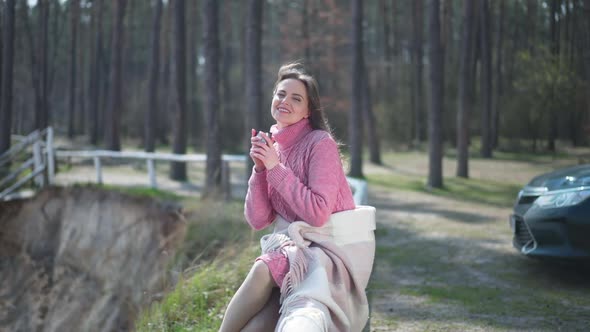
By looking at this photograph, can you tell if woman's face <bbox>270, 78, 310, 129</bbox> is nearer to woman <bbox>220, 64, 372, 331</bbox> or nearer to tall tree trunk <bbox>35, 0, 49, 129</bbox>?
woman <bbox>220, 64, 372, 331</bbox>

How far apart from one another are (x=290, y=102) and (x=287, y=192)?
1.73 ft

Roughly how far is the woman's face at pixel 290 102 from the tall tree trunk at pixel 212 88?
9750 millimetres

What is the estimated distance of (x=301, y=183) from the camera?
2857 mm

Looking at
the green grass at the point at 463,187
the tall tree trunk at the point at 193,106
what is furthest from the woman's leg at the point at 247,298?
the tall tree trunk at the point at 193,106

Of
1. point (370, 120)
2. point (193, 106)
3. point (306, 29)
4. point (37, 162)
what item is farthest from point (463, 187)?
point (193, 106)

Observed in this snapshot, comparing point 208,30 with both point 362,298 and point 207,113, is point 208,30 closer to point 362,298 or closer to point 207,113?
point 207,113

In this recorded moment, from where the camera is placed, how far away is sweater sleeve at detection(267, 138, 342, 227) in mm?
2791

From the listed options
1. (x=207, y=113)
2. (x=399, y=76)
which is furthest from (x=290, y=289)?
(x=399, y=76)

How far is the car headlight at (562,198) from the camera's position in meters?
5.10

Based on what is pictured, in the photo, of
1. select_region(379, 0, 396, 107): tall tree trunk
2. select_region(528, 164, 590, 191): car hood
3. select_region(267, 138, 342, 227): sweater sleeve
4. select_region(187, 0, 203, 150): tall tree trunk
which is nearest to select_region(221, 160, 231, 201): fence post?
select_region(528, 164, 590, 191): car hood

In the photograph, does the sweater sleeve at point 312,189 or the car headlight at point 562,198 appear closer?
the sweater sleeve at point 312,189

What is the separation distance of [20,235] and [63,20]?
19.8 feet

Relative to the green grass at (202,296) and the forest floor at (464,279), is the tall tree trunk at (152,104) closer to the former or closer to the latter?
the forest floor at (464,279)

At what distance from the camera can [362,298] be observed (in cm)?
292
